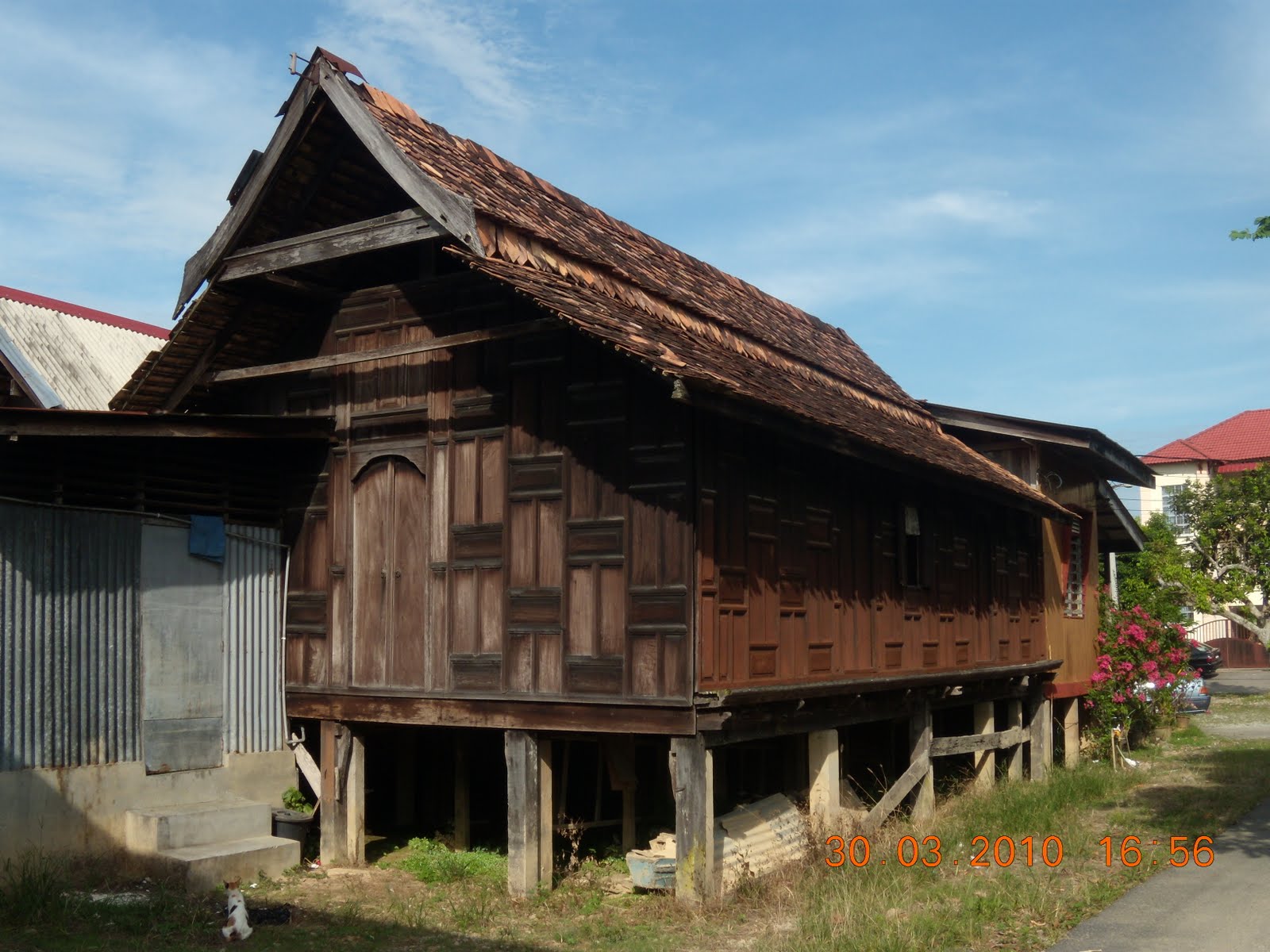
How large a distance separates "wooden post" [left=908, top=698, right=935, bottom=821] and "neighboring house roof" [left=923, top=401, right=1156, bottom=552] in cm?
492

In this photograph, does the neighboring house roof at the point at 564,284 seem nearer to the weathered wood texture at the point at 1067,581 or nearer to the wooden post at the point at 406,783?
the weathered wood texture at the point at 1067,581

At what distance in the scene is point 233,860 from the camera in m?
11.2

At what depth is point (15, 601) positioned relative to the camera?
10758 mm

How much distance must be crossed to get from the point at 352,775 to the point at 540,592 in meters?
3.26

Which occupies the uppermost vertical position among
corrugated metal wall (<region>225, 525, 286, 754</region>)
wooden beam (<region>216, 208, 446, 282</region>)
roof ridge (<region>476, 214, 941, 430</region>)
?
wooden beam (<region>216, 208, 446, 282</region>)

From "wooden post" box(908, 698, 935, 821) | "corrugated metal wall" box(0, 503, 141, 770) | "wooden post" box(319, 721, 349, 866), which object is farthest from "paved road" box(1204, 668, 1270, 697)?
"corrugated metal wall" box(0, 503, 141, 770)

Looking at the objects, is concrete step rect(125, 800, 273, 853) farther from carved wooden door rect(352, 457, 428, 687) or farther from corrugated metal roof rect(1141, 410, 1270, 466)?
corrugated metal roof rect(1141, 410, 1270, 466)

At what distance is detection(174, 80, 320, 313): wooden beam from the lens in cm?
1138

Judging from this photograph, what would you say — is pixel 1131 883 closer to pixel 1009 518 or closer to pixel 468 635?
pixel 468 635

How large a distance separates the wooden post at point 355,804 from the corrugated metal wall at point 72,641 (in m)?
1.09

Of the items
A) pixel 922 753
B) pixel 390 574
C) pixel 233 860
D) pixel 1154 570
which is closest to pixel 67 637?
pixel 233 860

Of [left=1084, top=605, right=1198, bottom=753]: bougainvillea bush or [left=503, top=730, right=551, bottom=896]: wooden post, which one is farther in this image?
[left=1084, top=605, right=1198, bottom=753]: bougainvillea bush

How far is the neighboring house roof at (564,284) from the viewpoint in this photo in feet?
34.4

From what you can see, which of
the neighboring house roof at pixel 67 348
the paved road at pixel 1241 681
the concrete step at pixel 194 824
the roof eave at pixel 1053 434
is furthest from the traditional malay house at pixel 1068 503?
the paved road at pixel 1241 681
